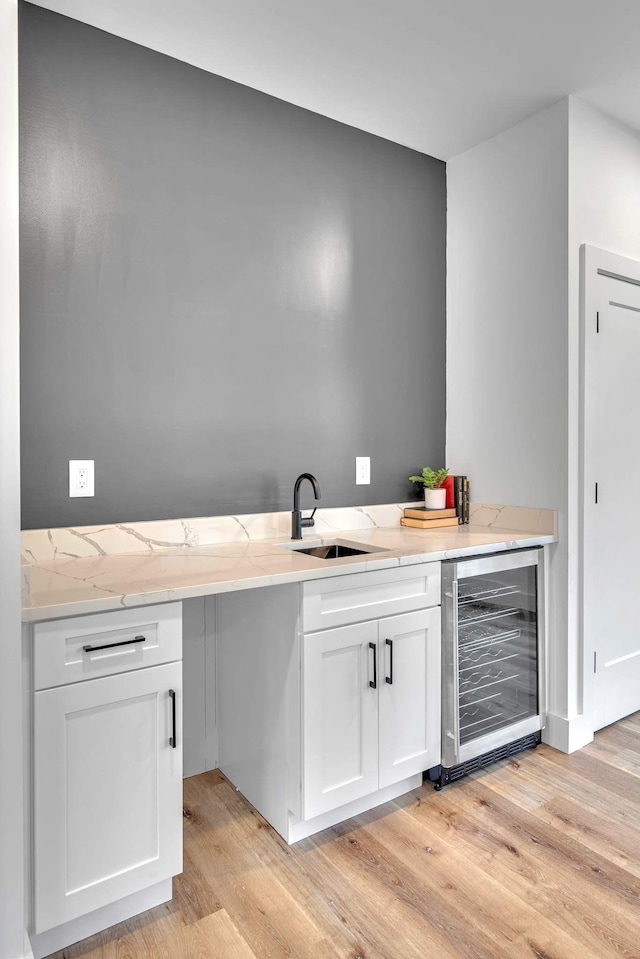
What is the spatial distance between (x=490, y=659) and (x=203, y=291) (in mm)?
1805

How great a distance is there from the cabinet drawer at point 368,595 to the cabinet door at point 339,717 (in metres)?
0.04

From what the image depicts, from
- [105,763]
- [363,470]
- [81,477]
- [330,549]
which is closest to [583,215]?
[363,470]

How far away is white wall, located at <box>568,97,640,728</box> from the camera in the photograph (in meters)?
2.52

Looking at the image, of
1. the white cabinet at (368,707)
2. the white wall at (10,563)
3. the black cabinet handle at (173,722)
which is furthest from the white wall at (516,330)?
the white wall at (10,563)

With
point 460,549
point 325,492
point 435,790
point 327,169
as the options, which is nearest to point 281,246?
point 327,169

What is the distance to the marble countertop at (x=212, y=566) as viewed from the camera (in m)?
1.52

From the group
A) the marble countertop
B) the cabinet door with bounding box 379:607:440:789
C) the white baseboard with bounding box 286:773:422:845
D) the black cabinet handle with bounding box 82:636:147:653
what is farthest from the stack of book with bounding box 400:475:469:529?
the black cabinet handle with bounding box 82:636:147:653

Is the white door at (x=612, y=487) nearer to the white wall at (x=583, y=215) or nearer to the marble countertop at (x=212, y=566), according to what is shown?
the white wall at (x=583, y=215)

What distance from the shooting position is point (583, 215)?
2.56m

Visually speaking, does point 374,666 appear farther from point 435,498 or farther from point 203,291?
point 203,291

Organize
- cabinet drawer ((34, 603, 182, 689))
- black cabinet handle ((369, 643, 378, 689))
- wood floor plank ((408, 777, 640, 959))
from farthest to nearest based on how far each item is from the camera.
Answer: black cabinet handle ((369, 643, 378, 689)), wood floor plank ((408, 777, 640, 959)), cabinet drawer ((34, 603, 182, 689))

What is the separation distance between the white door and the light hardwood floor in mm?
552

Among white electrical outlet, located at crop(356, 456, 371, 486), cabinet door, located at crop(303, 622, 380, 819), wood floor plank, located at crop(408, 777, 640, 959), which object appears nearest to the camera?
wood floor plank, located at crop(408, 777, 640, 959)

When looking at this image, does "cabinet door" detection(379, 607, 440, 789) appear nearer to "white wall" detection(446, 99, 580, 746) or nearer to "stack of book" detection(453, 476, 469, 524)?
"white wall" detection(446, 99, 580, 746)
